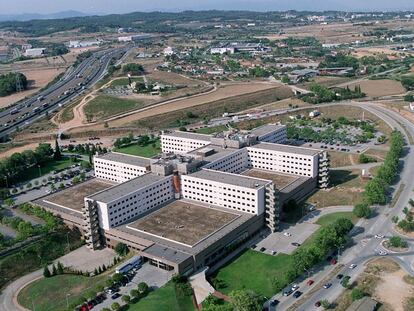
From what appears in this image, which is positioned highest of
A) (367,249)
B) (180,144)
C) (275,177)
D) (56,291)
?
(180,144)

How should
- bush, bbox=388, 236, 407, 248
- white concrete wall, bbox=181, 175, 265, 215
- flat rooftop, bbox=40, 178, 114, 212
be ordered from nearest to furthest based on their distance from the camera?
bush, bbox=388, 236, 407, 248
white concrete wall, bbox=181, 175, 265, 215
flat rooftop, bbox=40, 178, 114, 212

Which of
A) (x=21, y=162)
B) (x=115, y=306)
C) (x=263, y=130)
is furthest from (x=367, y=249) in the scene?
(x=21, y=162)

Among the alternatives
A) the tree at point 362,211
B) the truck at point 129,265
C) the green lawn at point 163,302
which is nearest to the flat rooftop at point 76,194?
the truck at point 129,265

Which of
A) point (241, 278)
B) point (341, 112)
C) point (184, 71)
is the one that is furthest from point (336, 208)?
point (184, 71)

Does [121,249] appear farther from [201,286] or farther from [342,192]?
[342,192]

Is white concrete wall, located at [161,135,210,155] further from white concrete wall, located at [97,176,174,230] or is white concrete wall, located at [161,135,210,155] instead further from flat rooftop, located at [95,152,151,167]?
white concrete wall, located at [97,176,174,230]

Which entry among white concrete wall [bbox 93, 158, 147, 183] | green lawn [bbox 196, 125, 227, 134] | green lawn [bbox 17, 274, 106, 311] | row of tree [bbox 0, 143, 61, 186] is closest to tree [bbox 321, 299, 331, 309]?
green lawn [bbox 17, 274, 106, 311]
